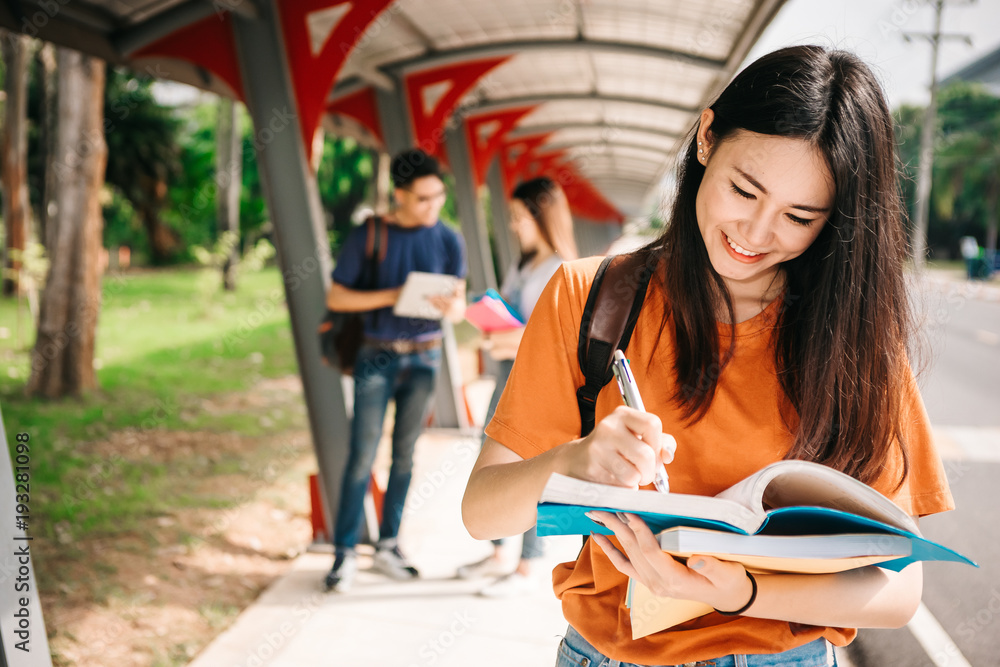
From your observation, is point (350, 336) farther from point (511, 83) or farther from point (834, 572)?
point (511, 83)

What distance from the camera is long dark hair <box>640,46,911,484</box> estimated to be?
3.54 ft

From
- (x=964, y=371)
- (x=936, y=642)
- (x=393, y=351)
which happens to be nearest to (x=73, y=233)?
(x=393, y=351)

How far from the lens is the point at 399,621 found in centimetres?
319

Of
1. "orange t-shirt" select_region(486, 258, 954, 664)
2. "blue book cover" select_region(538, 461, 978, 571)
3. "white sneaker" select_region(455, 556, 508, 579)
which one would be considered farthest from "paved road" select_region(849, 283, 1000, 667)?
"white sneaker" select_region(455, 556, 508, 579)

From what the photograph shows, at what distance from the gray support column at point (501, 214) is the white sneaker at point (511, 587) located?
7.29 meters

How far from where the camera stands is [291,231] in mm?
3643

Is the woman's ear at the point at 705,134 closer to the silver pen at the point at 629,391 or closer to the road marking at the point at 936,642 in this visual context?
the silver pen at the point at 629,391

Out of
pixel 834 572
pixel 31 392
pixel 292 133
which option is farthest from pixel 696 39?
pixel 31 392

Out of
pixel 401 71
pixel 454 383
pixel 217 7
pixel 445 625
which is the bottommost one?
pixel 445 625

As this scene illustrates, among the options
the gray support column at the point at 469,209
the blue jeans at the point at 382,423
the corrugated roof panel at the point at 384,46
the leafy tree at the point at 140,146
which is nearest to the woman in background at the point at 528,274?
the blue jeans at the point at 382,423

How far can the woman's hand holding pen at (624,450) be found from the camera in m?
0.88

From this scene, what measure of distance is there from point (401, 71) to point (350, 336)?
3.02m

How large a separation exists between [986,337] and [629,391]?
46.0 ft

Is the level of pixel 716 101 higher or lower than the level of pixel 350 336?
higher
